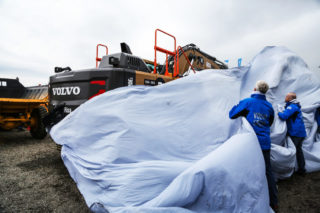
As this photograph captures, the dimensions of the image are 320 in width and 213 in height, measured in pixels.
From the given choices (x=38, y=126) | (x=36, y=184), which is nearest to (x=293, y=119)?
(x=36, y=184)

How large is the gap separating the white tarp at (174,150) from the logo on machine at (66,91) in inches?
29.9

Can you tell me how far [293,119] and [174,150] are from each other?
6.94 ft

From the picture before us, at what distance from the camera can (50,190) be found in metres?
2.48

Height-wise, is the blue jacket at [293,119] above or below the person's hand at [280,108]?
below

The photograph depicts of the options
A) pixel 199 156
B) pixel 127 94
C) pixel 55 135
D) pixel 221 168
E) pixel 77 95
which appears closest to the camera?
pixel 221 168

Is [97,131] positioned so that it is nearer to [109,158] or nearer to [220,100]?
[109,158]

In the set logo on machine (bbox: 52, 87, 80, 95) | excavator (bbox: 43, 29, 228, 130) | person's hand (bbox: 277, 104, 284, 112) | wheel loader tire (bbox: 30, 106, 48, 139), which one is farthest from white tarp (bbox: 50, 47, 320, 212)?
wheel loader tire (bbox: 30, 106, 48, 139)

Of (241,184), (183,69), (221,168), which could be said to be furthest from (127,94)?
(183,69)

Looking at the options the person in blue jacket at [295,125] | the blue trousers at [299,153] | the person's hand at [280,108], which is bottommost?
the blue trousers at [299,153]

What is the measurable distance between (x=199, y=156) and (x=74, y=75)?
2.38m

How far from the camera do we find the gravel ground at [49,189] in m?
2.14

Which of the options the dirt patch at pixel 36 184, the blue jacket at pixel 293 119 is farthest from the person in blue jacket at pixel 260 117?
the dirt patch at pixel 36 184

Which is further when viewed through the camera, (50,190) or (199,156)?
(50,190)

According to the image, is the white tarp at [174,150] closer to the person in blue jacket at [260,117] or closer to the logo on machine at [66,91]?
the person in blue jacket at [260,117]
